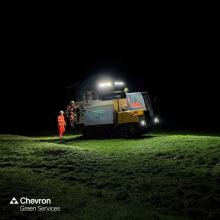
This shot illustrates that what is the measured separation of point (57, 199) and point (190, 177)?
5.02 metres

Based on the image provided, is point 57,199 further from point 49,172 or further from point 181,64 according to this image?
point 181,64

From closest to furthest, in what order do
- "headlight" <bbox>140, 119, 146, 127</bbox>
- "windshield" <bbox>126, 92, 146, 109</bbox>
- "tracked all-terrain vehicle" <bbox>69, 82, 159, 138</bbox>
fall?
"headlight" <bbox>140, 119, 146, 127</bbox> → "tracked all-terrain vehicle" <bbox>69, 82, 159, 138</bbox> → "windshield" <bbox>126, 92, 146, 109</bbox>

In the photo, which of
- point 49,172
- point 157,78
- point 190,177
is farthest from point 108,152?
point 157,78

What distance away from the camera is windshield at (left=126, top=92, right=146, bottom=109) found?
23.0 metres

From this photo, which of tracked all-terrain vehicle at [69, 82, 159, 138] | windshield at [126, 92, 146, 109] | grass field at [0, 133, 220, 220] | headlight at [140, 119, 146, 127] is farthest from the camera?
windshield at [126, 92, 146, 109]

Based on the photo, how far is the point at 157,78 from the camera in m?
68.7

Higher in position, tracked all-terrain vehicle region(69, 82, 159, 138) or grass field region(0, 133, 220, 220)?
tracked all-terrain vehicle region(69, 82, 159, 138)

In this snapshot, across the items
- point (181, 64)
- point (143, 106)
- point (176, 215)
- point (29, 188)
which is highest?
point (181, 64)

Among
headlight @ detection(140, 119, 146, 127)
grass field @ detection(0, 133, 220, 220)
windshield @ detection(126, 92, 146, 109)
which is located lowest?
grass field @ detection(0, 133, 220, 220)

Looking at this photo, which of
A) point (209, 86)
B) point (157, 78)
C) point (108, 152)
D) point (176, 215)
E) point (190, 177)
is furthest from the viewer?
point (157, 78)

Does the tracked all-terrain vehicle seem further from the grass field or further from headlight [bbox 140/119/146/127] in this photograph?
the grass field

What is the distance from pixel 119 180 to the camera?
38.0 feet


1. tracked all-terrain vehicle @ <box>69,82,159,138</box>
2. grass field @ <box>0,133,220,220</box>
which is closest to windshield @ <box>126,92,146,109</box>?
tracked all-terrain vehicle @ <box>69,82,159,138</box>

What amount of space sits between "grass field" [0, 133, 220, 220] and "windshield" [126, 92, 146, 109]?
17.3 ft
